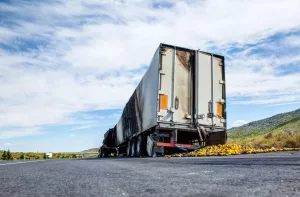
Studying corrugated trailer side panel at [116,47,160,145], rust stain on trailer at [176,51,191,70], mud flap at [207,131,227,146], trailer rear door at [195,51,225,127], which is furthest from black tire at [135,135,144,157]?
rust stain on trailer at [176,51,191,70]

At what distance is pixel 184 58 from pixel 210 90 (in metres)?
1.67

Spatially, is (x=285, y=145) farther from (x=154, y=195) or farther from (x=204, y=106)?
(x=154, y=195)

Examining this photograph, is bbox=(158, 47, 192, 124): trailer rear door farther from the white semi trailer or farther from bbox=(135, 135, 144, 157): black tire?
bbox=(135, 135, 144, 157): black tire

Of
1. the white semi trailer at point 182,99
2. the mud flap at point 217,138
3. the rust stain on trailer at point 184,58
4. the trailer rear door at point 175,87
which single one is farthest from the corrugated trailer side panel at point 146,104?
the mud flap at point 217,138

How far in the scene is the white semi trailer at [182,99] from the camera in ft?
36.9

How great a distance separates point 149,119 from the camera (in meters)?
12.0

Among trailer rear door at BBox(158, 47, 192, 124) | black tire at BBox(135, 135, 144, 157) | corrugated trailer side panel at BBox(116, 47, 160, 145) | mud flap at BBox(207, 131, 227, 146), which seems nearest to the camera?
trailer rear door at BBox(158, 47, 192, 124)

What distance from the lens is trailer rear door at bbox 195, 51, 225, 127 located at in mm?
11883

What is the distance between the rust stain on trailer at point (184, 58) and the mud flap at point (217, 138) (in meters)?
2.90

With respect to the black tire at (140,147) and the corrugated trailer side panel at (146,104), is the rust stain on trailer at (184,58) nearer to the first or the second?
the corrugated trailer side panel at (146,104)

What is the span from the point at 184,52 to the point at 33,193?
10.4m

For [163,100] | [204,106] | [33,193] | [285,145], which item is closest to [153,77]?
[163,100]

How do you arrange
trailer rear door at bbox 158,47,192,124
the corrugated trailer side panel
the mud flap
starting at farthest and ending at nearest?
the mud flap → the corrugated trailer side panel → trailer rear door at bbox 158,47,192,124

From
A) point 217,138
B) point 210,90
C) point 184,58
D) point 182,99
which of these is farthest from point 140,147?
point 184,58
